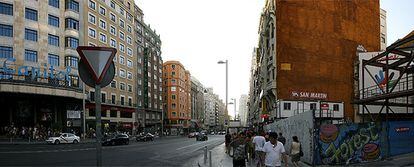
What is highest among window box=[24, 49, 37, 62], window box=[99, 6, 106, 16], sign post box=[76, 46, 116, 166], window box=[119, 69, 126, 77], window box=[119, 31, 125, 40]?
window box=[99, 6, 106, 16]

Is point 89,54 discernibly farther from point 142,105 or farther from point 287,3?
point 142,105

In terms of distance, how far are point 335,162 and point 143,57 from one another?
79175 mm

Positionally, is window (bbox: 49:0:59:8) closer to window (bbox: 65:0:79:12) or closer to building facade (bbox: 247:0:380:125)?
window (bbox: 65:0:79:12)

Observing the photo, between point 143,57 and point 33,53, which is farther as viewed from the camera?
point 143,57

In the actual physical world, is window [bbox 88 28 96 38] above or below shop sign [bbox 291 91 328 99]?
above

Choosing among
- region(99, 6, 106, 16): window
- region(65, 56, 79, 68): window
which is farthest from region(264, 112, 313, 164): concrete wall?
region(99, 6, 106, 16): window

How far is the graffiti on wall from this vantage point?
711 inches

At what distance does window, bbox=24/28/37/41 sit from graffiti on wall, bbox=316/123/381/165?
4359 cm

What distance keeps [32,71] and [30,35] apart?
213 inches

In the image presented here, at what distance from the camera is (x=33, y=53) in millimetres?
51500

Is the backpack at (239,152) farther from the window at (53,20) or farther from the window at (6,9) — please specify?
the window at (53,20)

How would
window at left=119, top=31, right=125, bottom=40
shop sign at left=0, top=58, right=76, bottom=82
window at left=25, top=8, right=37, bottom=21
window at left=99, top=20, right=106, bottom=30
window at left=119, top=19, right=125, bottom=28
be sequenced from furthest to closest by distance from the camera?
window at left=119, top=19, right=125, bottom=28 < window at left=119, top=31, right=125, bottom=40 < window at left=99, top=20, right=106, bottom=30 < window at left=25, top=8, right=37, bottom=21 < shop sign at left=0, top=58, right=76, bottom=82

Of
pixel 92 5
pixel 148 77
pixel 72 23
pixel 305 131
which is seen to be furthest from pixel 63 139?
Result: pixel 148 77

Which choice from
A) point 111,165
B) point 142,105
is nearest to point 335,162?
point 111,165
